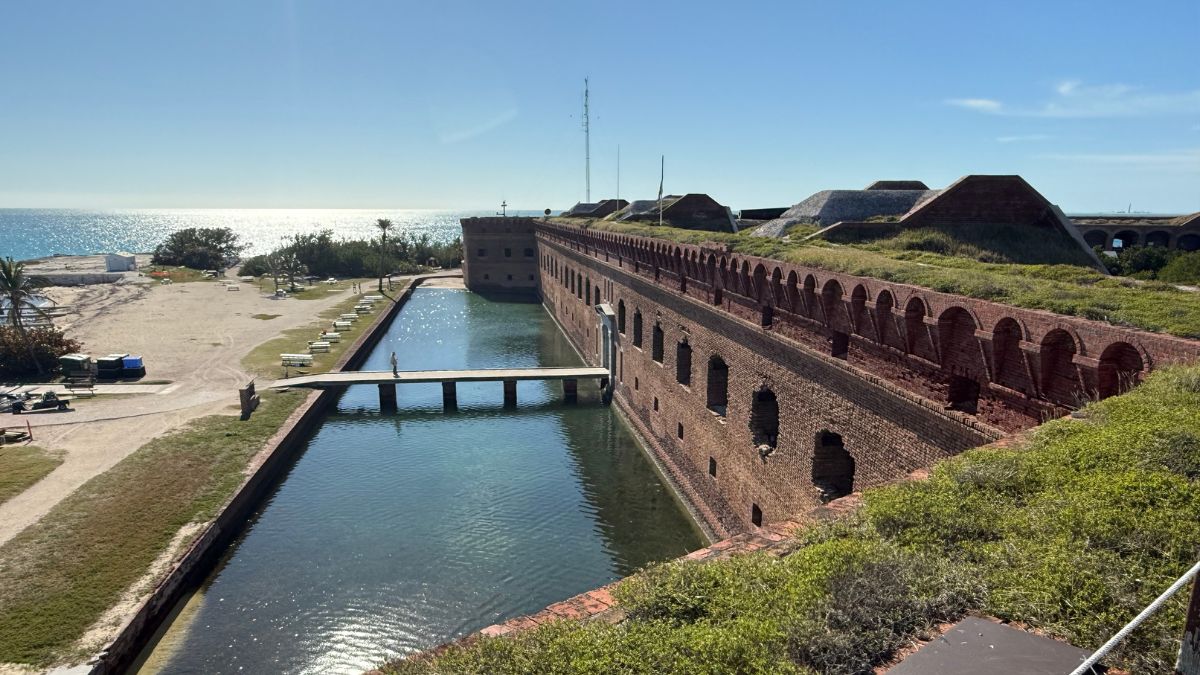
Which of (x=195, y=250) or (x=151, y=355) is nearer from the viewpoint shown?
(x=151, y=355)

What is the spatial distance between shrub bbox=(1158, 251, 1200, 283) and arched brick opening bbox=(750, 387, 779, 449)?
542 inches

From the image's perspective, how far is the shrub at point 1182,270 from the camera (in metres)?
Answer: 19.9

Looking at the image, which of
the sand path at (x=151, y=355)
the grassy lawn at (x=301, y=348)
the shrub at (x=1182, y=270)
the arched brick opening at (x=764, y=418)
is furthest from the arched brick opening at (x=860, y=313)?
the grassy lawn at (x=301, y=348)

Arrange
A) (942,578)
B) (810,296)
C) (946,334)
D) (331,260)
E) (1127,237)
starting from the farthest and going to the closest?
(331,260), (1127,237), (810,296), (946,334), (942,578)

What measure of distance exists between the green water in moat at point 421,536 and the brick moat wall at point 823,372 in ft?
8.47

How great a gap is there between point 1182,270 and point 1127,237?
1773 centimetres

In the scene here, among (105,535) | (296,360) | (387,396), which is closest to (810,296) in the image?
(105,535)

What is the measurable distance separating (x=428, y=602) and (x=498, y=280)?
55.0 meters

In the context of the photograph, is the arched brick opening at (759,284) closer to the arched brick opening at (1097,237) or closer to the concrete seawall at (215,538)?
the concrete seawall at (215,538)

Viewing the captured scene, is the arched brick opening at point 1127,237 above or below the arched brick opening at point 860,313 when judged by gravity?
above

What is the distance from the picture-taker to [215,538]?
1664 cm

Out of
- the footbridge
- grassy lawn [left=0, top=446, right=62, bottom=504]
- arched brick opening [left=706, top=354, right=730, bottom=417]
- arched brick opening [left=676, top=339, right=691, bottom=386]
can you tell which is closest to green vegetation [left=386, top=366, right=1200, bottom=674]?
arched brick opening [left=706, top=354, right=730, bottom=417]

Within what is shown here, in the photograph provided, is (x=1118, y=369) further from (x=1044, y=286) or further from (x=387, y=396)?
(x=387, y=396)

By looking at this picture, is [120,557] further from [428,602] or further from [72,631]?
[428,602]
